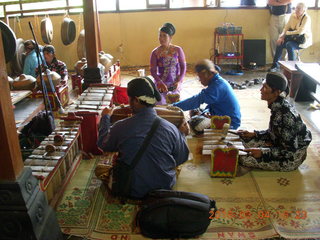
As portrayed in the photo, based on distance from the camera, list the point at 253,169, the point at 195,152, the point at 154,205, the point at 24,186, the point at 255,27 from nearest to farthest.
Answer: the point at 24,186
the point at 154,205
the point at 253,169
the point at 195,152
the point at 255,27

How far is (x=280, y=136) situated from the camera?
3.18 metres

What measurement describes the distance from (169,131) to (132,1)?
5897 millimetres

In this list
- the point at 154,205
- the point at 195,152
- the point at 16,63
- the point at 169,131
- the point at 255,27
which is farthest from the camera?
the point at 255,27

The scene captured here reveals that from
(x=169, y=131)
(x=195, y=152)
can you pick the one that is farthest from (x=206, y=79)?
(x=169, y=131)

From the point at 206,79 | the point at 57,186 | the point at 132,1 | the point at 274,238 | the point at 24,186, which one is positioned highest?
the point at 132,1

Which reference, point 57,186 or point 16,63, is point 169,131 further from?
point 16,63

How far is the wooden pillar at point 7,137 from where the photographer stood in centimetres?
204

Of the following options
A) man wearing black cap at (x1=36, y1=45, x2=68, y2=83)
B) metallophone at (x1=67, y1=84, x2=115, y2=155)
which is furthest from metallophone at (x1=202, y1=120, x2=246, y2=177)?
man wearing black cap at (x1=36, y1=45, x2=68, y2=83)

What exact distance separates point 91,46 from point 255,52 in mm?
4234

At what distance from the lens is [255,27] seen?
25.6 ft

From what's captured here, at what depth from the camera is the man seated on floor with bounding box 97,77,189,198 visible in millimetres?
2596

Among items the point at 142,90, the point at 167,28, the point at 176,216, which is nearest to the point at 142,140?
the point at 142,90

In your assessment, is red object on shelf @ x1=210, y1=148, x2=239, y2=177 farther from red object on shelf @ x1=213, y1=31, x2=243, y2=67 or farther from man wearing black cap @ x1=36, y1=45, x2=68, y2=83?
red object on shelf @ x1=213, y1=31, x2=243, y2=67

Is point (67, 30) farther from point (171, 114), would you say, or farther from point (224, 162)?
point (224, 162)
